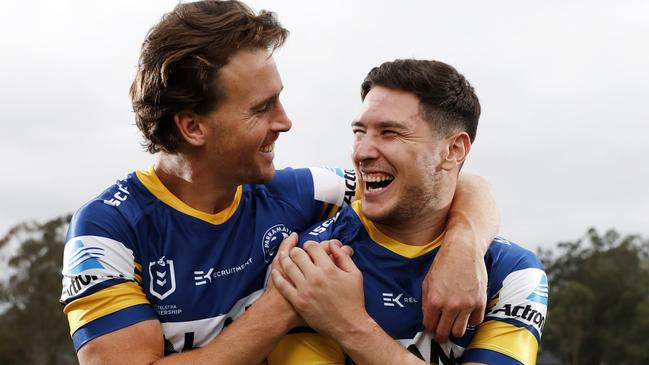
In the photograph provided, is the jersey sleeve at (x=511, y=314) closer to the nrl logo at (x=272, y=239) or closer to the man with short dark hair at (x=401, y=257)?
the man with short dark hair at (x=401, y=257)

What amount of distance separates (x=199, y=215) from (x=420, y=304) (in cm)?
144

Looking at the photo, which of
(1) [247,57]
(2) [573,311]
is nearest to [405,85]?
(1) [247,57]

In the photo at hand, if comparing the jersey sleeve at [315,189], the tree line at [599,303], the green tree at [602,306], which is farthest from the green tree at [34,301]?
the jersey sleeve at [315,189]

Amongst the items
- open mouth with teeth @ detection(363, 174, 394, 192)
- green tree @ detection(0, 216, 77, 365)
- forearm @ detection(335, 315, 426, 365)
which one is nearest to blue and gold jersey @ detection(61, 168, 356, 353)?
open mouth with teeth @ detection(363, 174, 394, 192)

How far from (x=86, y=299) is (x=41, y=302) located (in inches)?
2255

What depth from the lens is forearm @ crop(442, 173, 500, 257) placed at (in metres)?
→ 5.04

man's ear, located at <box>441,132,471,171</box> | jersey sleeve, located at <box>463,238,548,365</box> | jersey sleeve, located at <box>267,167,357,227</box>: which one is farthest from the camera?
jersey sleeve, located at <box>267,167,357,227</box>

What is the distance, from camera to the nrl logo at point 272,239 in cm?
529

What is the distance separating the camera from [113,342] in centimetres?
466

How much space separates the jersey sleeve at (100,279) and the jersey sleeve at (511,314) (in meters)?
1.92

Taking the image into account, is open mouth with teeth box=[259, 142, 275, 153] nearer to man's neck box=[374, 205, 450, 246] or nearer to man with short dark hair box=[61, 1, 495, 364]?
man with short dark hair box=[61, 1, 495, 364]

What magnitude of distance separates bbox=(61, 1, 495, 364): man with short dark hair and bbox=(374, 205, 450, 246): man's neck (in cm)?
20

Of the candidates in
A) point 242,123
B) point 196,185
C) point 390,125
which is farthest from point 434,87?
point 196,185

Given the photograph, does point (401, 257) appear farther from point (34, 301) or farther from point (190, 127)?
point (34, 301)
